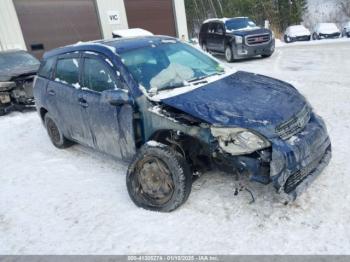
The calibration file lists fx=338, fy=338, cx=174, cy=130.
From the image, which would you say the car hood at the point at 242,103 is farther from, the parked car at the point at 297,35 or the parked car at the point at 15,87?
the parked car at the point at 297,35

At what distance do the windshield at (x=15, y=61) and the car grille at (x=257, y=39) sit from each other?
7900mm

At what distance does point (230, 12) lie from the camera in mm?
40531

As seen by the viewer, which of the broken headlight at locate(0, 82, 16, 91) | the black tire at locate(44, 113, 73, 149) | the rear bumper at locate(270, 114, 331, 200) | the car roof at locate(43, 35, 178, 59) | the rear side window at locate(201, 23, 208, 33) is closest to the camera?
the rear bumper at locate(270, 114, 331, 200)

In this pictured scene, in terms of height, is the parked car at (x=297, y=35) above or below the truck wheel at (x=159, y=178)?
below

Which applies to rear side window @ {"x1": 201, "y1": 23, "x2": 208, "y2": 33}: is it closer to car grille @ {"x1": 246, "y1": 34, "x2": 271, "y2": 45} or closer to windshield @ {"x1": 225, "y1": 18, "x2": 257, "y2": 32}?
windshield @ {"x1": 225, "y1": 18, "x2": 257, "y2": 32}

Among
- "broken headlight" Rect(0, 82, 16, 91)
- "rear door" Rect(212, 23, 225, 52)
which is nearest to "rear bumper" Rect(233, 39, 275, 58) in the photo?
"rear door" Rect(212, 23, 225, 52)

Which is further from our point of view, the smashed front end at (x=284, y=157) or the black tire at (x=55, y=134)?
the black tire at (x=55, y=134)

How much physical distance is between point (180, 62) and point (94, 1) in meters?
12.8

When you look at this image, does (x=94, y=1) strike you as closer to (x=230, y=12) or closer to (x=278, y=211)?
(x=278, y=211)

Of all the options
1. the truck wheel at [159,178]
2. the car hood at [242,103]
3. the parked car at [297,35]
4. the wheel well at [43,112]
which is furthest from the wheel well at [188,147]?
the parked car at [297,35]

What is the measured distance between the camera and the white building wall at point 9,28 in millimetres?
12766

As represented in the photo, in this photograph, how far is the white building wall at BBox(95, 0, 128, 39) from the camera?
15.7m

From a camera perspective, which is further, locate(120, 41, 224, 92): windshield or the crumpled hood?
the crumpled hood

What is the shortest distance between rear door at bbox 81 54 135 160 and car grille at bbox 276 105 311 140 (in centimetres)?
163
